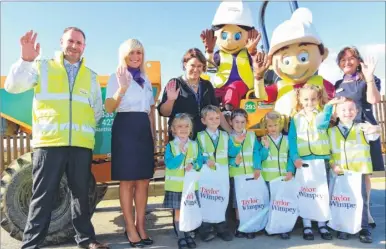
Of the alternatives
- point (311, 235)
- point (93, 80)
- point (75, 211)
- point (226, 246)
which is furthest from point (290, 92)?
point (75, 211)

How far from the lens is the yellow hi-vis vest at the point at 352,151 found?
3533 millimetres

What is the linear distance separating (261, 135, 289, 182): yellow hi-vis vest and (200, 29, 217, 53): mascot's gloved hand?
178 cm

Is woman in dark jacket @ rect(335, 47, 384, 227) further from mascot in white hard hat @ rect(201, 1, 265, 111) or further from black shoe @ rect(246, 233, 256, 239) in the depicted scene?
black shoe @ rect(246, 233, 256, 239)

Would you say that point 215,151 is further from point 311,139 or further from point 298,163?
point 311,139

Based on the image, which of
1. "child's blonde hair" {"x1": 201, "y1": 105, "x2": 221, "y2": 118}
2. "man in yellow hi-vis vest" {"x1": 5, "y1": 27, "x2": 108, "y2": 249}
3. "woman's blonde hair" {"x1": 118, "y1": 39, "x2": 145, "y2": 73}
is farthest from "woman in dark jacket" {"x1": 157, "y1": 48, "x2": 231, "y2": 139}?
"man in yellow hi-vis vest" {"x1": 5, "y1": 27, "x2": 108, "y2": 249}

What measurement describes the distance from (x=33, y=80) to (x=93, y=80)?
51cm

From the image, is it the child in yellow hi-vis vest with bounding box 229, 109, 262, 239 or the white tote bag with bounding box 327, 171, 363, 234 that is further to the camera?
the child in yellow hi-vis vest with bounding box 229, 109, 262, 239

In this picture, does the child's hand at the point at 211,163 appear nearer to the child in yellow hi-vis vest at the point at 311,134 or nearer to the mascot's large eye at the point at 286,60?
the child in yellow hi-vis vest at the point at 311,134

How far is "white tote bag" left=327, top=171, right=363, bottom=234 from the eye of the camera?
349 centimetres

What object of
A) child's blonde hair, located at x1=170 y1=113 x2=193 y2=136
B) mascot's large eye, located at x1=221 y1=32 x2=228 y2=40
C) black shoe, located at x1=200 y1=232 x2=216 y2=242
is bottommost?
black shoe, located at x1=200 y1=232 x2=216 y2=242

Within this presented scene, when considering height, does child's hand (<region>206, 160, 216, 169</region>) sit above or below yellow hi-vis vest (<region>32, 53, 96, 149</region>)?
below

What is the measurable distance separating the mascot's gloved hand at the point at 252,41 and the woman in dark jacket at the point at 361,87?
41.8 inches

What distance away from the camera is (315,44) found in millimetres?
4176

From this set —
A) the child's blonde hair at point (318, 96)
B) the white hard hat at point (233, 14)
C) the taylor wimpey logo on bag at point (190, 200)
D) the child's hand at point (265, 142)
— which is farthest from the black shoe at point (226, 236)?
the white hard hat at point (233, 14)
